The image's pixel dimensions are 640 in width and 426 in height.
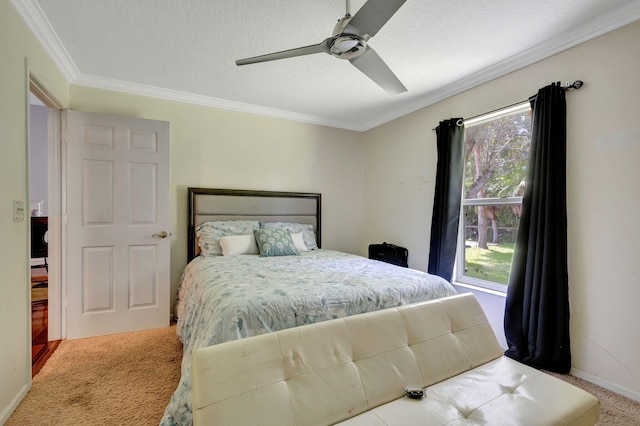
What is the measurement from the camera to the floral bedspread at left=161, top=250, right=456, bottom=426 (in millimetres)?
1408

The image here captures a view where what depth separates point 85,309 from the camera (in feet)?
8.77

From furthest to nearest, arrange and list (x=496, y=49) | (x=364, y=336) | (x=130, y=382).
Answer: (x=496, y=49)
(x=130, y=382)
(x=364, y=336)

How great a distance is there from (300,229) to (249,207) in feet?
2.23

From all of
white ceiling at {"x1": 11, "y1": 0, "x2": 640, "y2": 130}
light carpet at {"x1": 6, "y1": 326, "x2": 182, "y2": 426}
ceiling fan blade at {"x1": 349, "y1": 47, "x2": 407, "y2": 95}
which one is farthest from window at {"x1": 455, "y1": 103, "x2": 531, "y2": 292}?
light carpet at {"x1": 6, "y1": 326, "x2": 182, "y2": 426}

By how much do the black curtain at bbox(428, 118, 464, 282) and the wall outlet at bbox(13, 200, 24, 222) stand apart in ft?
11.0

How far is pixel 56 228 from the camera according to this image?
2.63 meters

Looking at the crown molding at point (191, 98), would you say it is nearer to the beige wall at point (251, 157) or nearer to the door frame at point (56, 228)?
the beige wall at point (251, 157)

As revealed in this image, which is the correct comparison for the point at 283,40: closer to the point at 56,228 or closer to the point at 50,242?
the point at 56,228

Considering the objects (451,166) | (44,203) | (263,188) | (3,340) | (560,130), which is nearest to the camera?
(3,340)

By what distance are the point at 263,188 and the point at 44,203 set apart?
3370 millimetres

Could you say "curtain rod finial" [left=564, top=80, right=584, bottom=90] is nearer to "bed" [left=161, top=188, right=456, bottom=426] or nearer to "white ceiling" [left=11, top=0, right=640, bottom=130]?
"white ceiling" [left=11, top=0, right=640, bottom=130]

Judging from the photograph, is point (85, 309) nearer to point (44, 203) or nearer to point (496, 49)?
point (44, 203)

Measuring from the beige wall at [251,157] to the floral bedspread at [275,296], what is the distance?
1.28 metres

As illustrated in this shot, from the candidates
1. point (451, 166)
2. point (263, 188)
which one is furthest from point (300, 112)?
→ point (451, 166)
